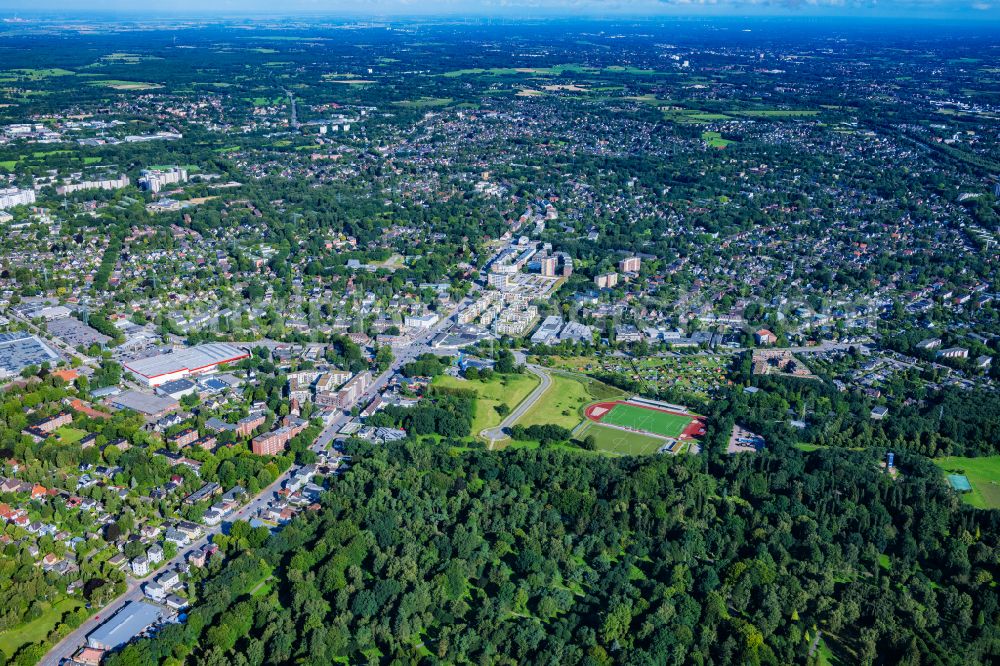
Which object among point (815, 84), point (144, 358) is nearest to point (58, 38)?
point (815, 84)

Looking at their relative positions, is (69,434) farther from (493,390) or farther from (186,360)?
(493,390)

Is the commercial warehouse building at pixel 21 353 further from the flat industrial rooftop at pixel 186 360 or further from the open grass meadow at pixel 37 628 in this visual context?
the open grass meadow at pixel 37 628

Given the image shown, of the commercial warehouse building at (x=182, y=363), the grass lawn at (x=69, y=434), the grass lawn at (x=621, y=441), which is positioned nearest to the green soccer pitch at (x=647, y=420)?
the grass lawn at (x=621, y=441)

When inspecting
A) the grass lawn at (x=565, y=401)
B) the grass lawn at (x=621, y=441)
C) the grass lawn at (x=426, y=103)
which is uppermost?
the grass lawn at (x=621, y=441)

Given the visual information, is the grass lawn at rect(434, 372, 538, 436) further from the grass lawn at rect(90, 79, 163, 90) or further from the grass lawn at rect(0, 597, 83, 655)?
the grass lawn at rect(90, 79, 163, 90)

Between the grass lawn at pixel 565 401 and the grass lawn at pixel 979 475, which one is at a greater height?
the grass lawn at pixel 979 475

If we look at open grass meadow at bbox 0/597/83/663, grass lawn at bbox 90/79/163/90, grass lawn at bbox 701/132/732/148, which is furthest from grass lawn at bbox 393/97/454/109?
open grass meadow at bbox 0/597/83/663

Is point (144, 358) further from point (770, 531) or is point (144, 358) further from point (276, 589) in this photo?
point (770, 531)

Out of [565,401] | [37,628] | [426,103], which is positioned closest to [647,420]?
[565,401]
